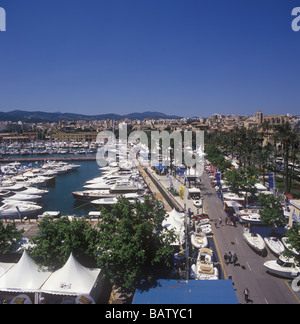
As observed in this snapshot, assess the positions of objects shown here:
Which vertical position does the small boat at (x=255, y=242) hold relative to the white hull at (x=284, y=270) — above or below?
above

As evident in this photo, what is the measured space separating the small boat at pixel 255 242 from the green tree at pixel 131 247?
5.92 meters

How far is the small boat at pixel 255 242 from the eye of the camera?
1307cm

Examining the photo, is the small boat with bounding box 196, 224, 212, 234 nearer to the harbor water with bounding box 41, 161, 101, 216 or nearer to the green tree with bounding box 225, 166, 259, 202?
the green tree with bounding box 225, 166, 259, 202

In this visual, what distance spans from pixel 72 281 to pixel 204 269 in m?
5.97

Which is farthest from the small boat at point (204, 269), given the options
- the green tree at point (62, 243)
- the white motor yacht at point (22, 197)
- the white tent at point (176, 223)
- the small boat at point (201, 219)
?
the white motor yacht at point (22, 197)

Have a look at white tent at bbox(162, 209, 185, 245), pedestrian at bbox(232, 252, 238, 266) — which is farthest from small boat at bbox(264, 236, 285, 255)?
white tent at bbox(162, 209, 185, 245)

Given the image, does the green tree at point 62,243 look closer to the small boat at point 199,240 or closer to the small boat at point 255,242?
the small boat at point 199,240

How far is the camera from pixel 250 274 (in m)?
11.4

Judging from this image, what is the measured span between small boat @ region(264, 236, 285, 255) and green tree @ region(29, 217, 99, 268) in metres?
9.94

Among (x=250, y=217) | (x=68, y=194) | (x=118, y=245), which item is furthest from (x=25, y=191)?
(x=250, y=217)

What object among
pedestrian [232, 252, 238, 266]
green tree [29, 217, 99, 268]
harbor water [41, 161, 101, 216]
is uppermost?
green tree [29, 217, 99, 268]

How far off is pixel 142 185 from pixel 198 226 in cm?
1414

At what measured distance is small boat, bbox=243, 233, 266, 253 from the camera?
515 inches
